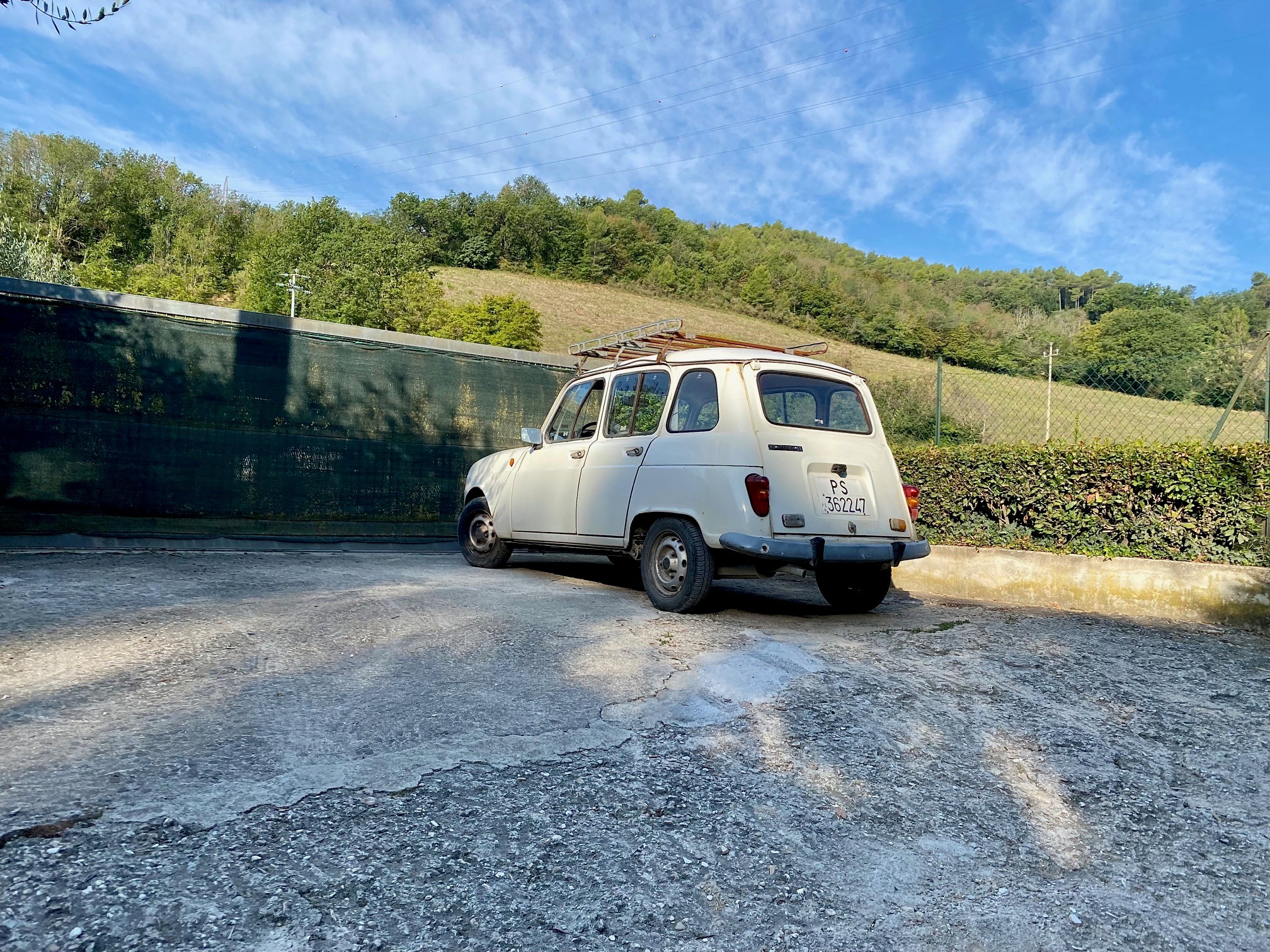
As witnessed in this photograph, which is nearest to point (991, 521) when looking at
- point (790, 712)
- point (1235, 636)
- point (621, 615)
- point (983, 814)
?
point (1235, 636)

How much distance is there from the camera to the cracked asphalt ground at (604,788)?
6.46 ft

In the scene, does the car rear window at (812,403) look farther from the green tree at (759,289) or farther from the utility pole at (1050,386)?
the green tree at (759,289)

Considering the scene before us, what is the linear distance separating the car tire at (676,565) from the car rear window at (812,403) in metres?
0.96

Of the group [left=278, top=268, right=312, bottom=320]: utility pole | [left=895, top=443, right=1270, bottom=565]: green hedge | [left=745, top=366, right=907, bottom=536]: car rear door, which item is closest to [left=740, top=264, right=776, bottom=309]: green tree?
[left=278, top=268, right=312, bottom=320]: utility pole

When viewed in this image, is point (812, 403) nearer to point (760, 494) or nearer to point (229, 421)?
point (760, 494)

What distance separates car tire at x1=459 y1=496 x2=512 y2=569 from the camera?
25.1ft

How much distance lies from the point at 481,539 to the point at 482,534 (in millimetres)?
50

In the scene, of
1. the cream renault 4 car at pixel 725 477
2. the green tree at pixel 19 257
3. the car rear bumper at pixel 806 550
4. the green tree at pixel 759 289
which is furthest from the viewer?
the green tree at pixel 759 289

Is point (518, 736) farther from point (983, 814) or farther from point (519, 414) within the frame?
point (519, 414)

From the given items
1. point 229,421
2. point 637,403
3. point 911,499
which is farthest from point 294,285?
point 911,499

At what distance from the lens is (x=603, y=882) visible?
2125mm

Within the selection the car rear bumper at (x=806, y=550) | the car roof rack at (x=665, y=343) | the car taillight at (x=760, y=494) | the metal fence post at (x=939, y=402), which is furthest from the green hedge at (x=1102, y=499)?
the car taillight at (x=760, y=494)

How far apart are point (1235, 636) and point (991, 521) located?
2.28 metres

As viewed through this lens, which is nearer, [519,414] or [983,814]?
[983,814]
